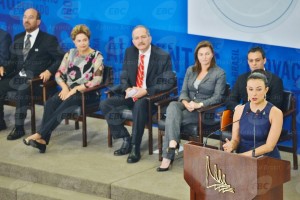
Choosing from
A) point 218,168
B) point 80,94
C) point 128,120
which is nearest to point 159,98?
point 128,120

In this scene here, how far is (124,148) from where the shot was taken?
767 cm

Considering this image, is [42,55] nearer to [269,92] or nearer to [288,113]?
[269,92]

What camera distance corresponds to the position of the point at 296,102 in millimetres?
7371

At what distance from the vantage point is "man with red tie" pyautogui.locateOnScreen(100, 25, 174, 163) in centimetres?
760

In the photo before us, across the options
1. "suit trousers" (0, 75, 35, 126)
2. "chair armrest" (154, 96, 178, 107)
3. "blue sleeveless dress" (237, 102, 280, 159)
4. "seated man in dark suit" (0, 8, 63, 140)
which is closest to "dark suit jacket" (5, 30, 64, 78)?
"seated man in dark suit" (0, 8, 63, 140)

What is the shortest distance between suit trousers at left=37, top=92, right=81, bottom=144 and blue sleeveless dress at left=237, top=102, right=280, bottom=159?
2.30 m

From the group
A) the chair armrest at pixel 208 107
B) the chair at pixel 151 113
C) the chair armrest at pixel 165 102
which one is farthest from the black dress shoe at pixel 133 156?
the chair armrest at pixel 208 107

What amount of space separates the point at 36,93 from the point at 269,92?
277cm

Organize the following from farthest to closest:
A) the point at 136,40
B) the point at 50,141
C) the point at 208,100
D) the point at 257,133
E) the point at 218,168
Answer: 1. the point at 50,141
2. the point at 136,40
3. the point at 208,100
4. the point at 257,133
5. the point at 218,168

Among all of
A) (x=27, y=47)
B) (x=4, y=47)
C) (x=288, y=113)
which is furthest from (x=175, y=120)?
(x=4, y=47)

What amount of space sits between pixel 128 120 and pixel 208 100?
939 millimetres

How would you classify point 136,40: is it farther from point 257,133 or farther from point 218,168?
point 218,168

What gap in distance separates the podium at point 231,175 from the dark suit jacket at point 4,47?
3.87 meters

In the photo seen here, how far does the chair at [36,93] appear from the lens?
8.29m
